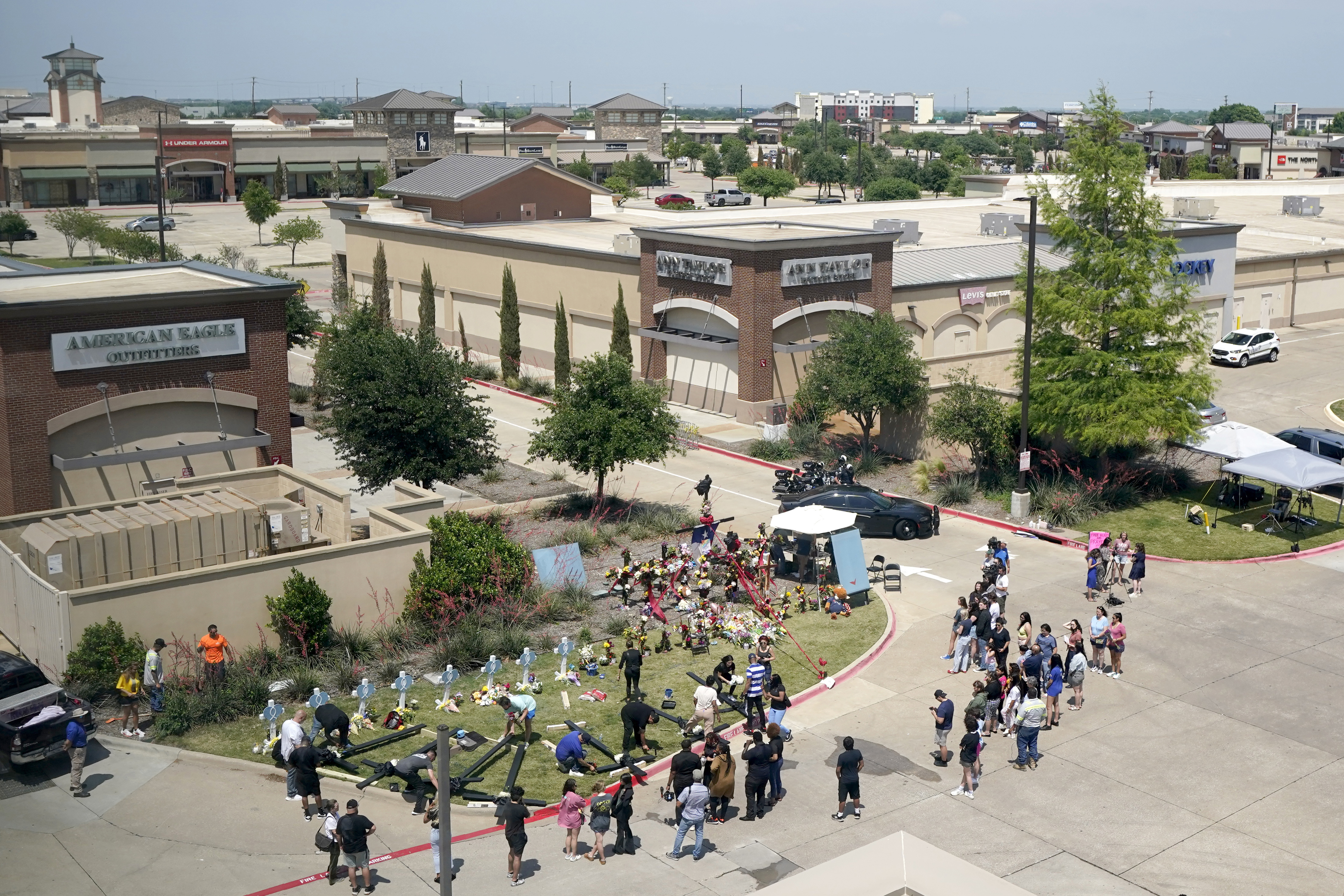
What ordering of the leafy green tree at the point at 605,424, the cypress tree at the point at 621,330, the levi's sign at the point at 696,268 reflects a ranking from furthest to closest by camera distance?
the cypress tree at the point at 621,330 → the levi's sign at the point at 696,268 → the leafy green tree at the point at 605,424

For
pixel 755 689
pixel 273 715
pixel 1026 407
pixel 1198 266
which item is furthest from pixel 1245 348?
pixel 273 715

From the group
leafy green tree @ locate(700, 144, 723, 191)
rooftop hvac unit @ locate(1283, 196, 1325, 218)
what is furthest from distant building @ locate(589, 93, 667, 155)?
rooftop hvac unit @ locate(1283, 196, 1325, 218)

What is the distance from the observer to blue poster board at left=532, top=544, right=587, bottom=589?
2867 cm

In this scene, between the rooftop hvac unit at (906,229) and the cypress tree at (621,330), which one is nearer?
the cypress tree at (621,330)

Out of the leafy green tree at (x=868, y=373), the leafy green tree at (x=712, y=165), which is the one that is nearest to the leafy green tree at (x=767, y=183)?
the leafy green tree at (x=712, y=165)

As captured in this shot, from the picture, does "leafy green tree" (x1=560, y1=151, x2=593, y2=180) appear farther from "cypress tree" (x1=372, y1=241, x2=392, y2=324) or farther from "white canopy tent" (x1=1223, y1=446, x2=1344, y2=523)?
"white canopy tent" (x1=1223, y1=446, x2=1344, y2=523)

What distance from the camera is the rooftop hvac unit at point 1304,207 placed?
7562 centimetres

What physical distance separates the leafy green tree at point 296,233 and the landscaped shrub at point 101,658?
2638 inches

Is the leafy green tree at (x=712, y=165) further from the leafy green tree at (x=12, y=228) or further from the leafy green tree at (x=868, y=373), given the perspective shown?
the leafy green tree at (x=868, y=373)

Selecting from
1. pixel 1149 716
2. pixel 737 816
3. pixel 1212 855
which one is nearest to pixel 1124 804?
pixel 1212 855

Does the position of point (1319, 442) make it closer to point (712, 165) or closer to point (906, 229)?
point (906, 229)

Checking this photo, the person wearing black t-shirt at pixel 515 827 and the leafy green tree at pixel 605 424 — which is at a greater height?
the leafy green tree at pixel 605 424

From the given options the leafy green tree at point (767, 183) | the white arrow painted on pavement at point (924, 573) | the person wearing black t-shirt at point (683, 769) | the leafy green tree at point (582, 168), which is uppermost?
the leafy green tree at point (582, 168)

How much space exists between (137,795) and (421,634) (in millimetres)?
7154
